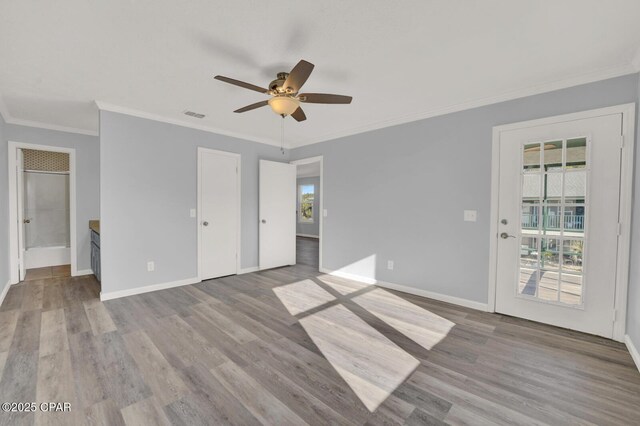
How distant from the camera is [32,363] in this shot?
2.12 metres

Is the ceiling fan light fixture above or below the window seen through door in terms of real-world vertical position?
above

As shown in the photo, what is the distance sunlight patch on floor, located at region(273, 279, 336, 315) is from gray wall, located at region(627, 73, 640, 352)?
2.73 metres

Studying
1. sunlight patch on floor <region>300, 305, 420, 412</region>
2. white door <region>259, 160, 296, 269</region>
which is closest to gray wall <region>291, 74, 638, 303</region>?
white door <region>259, 160, 296, 269</region>

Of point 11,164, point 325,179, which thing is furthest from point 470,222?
point 11,164

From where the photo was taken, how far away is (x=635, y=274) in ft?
7.48

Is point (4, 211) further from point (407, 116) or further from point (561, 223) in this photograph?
point (561, 223)

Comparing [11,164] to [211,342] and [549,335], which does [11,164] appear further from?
[549,335]

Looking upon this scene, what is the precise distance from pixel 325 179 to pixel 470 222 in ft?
7.92

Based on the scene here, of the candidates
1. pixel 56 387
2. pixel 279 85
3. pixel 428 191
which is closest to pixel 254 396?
pixel 56 387

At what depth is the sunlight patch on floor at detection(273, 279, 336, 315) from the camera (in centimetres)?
332

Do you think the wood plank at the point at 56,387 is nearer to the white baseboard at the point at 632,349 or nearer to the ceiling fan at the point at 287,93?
the ceiling fan at the point at 287,93

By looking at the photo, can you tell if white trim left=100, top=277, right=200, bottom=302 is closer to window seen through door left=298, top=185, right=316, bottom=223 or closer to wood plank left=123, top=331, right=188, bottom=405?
wood plank left=123, top=331, right=188, bottom=405

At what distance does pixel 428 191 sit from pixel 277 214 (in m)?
2.80

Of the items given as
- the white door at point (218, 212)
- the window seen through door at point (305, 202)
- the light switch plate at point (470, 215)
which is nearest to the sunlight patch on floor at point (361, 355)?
the light switch plate at point (470, 215)
